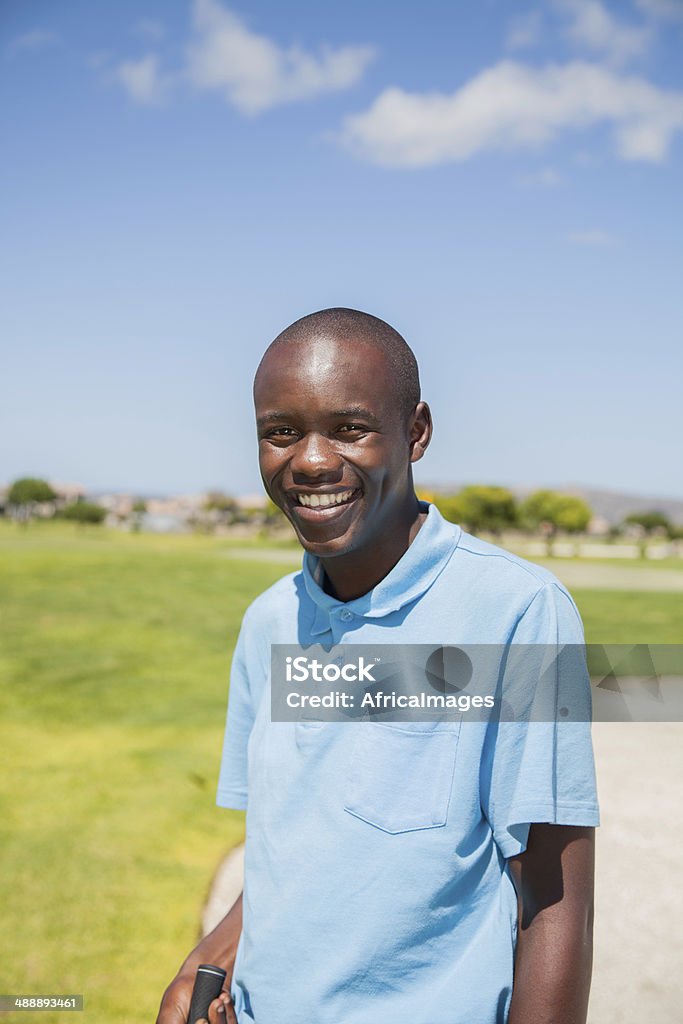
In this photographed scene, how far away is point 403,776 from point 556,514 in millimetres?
72838

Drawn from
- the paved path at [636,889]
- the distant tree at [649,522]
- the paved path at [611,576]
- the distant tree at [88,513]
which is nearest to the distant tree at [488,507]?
the distant tree at [649,522]

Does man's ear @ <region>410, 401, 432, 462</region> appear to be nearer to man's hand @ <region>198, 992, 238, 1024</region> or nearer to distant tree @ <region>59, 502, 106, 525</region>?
man's hand @ <region>198, 992, 238, 1024</region>

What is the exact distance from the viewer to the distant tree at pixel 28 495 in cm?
7025

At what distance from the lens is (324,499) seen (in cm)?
167

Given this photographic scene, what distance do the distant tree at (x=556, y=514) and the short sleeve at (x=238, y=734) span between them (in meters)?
69.7

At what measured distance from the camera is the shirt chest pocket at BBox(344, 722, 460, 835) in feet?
5.01

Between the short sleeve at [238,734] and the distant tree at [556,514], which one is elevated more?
the short sleeve at [238,734]

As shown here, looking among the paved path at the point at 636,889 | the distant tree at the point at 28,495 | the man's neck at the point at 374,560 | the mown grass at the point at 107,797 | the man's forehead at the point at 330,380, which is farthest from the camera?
the distant tree at the point at 28,495

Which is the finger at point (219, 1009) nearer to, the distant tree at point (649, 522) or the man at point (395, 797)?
the man at point (395, 797)

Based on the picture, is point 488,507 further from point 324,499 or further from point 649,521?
point 324,499

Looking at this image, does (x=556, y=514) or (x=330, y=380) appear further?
(x=556, y=514)

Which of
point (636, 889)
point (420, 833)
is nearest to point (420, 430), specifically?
point (420, 833)

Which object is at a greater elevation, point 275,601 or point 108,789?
point 275,601

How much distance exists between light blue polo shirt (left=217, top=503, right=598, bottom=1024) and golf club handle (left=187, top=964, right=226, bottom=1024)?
184 mm
